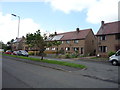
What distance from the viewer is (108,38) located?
3044 centimetres

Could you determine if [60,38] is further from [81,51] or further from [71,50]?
[81,51]

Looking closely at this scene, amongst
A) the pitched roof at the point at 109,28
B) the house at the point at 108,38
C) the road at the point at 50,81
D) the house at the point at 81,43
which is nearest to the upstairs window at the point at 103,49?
the house at the point at 108,38

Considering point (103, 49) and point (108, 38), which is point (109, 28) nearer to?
point (108, 38)

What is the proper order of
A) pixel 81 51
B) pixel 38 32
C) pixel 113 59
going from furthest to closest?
pixel 81 51, pixel 38 32, pixel 113 59

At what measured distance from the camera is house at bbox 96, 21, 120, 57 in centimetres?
2911

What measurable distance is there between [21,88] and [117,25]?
3032 cm

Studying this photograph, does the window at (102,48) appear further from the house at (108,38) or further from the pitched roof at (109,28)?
the pitched roof at (109,28)

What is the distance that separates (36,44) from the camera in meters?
20.9

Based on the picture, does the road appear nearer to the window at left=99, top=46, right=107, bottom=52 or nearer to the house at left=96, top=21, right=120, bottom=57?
the house at left=96, top=21, right=120, bottom=57

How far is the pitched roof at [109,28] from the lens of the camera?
99.1ft

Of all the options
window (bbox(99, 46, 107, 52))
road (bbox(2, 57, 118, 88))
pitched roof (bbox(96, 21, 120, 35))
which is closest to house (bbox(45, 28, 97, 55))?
window (bbox(99, 46, 107, 52))

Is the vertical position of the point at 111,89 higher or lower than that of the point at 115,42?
lower

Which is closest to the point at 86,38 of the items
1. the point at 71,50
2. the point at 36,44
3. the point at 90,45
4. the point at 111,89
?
the point at 90,45

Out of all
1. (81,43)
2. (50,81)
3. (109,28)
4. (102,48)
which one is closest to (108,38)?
(102,48)
